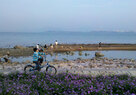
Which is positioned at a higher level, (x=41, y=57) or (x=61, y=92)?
(x=41, y=57)

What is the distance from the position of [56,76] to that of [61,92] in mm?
1936

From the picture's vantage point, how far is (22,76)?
7930 millimetres

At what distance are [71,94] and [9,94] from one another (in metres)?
1.80

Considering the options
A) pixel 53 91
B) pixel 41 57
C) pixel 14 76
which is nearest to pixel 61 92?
pixel 53 91

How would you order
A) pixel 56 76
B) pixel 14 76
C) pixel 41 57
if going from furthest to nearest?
pixel 41 57, pixel 14 76, pixel 56 76

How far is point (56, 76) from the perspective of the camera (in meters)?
7.70

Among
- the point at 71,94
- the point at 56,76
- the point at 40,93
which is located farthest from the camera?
the point at 56,76

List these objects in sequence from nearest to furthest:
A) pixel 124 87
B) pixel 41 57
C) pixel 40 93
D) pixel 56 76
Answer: pixel 40 93 → pixel 124 87 → pixel 56 76 → pixel 41 57

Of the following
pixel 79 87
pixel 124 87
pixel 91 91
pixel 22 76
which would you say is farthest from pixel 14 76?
pixel 124 87

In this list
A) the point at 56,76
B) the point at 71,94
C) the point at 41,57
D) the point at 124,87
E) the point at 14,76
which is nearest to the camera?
the point at 71,94

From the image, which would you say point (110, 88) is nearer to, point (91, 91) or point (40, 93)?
point (91, 91)

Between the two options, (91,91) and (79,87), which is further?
(79,87)

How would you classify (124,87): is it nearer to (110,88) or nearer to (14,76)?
(110,88)

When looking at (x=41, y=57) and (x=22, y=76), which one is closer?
(x=22, y=76)
